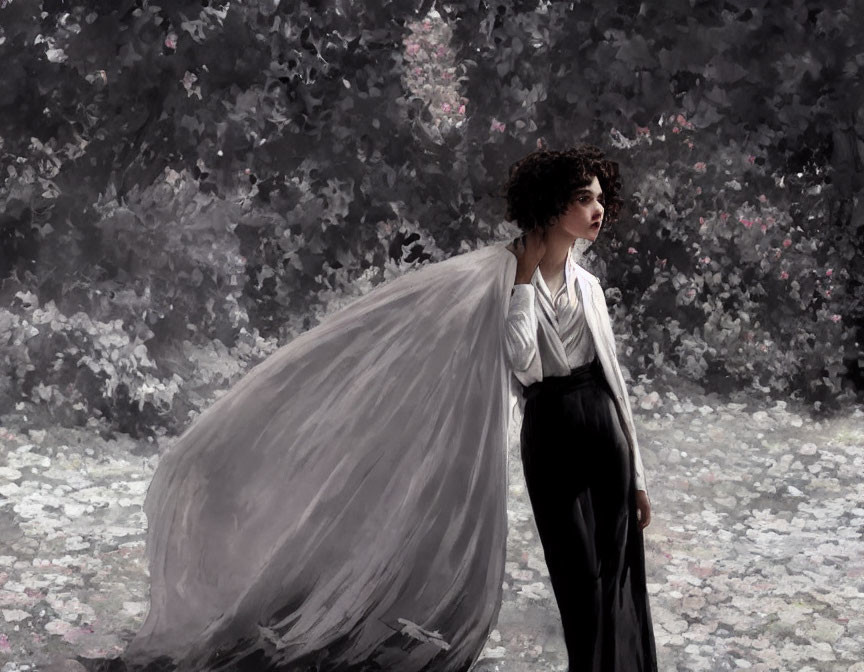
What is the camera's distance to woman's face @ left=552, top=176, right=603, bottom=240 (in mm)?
3186

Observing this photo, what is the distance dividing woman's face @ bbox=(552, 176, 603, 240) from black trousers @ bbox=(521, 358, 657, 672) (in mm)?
366

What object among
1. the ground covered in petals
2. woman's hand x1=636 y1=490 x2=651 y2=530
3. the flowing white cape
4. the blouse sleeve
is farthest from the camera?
the ground covered in petals

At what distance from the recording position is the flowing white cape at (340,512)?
3.45 meters

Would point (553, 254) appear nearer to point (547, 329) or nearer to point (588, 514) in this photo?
point (547, 329)

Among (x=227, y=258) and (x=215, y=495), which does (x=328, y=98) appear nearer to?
(x=227, y=258)

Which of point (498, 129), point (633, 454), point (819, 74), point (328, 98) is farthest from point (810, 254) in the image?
point (633, 454)

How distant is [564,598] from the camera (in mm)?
3285

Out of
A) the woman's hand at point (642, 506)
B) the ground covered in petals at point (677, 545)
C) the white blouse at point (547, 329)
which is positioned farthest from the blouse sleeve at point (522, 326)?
the woman's hand at point (642, 506)

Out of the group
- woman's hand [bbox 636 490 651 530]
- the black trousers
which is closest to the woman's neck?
the black trousers

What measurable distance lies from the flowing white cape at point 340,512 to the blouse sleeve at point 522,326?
28 cm

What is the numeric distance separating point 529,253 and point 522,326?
221 mm

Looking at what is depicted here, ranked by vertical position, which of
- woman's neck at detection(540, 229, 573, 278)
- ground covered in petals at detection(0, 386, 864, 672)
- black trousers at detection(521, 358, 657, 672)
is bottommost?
ground covered in petals at detection(0, 386, 864, 672)

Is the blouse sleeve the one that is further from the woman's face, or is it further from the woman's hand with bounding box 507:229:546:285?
the woman's face

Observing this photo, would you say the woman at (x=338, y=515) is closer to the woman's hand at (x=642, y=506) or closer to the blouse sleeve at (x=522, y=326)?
the blouse sleeve at (x=522, y=326)
